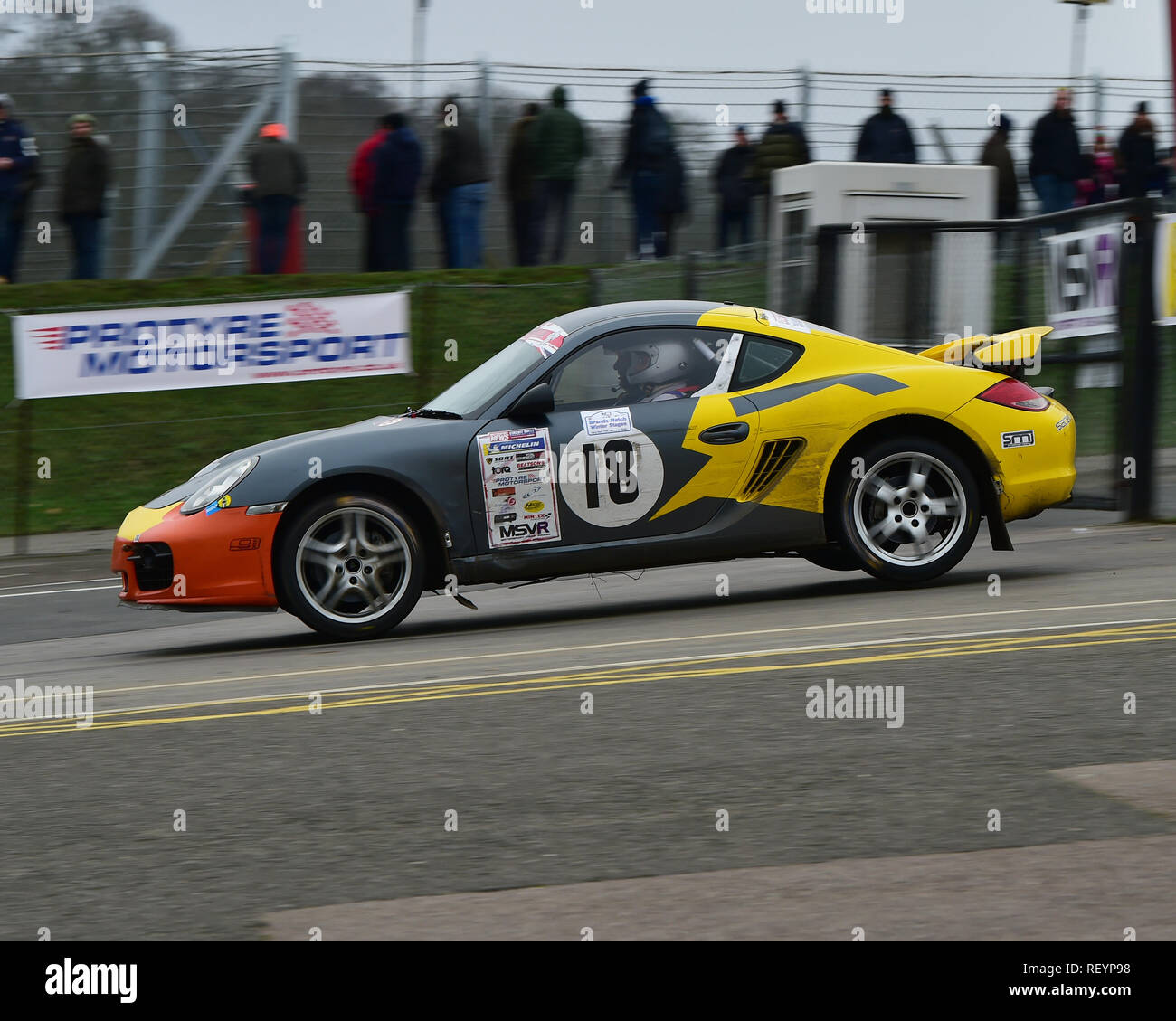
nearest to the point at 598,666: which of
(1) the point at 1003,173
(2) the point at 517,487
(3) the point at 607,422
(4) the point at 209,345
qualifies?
(2) the point at 517,487

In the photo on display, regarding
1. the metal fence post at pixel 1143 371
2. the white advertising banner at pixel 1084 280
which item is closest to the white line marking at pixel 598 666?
the metal fence post at pixel 1143 371

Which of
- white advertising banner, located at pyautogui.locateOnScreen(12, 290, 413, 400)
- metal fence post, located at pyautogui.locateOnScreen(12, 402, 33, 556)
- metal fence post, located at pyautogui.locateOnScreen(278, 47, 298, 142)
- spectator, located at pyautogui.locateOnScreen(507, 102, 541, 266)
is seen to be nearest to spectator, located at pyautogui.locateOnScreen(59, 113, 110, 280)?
metal fence post, located at pyautogui.locateOnScreen(278, 47, 298, 142)

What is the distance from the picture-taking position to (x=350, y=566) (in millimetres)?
8328

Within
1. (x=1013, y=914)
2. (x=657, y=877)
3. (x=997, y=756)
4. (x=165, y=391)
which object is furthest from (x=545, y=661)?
(x=165, y=391)

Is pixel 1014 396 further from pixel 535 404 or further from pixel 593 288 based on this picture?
pixel 593 288

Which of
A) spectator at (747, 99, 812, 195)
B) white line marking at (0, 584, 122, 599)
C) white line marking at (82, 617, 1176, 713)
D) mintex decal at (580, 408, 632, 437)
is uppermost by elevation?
spectator at (747, 99, 812, 195)

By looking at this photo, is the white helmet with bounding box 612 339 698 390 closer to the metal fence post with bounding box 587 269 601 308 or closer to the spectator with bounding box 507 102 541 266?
the metal fence post with bounding box 587 269 601 308

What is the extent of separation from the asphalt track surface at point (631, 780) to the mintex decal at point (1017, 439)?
718 mm

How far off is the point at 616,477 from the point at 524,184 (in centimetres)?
984

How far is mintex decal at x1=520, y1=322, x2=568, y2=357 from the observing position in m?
8.55

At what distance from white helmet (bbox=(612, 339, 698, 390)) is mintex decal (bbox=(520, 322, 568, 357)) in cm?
30

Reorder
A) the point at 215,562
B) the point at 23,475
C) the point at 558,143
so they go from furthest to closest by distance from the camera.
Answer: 1. the point at 558,143
2. the point at 23,475
3. the point at 215,562
